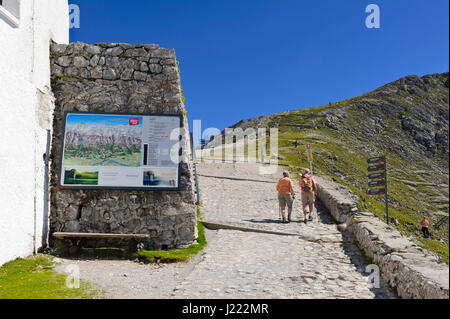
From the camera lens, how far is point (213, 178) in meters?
20.1

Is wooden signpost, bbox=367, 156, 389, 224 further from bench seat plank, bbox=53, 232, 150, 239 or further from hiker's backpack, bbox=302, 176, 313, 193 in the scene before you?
bench seat plank, bbox=53, 232, 150, 239

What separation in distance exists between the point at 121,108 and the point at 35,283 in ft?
15.8

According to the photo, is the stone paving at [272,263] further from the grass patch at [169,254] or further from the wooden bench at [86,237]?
the wooden bench at [86,237]

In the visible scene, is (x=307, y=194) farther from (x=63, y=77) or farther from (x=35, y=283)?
(x=35, y=283)

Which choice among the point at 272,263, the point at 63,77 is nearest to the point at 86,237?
the point at 63,77

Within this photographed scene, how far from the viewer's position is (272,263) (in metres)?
7.98

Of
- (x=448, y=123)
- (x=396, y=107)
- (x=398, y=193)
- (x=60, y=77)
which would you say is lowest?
(x=398, y=193)

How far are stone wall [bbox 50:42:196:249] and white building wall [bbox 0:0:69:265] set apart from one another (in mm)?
401

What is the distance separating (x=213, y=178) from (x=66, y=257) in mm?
11954

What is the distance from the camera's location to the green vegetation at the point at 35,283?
5918mm

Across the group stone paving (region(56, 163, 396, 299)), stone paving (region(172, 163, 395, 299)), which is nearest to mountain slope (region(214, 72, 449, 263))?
stone paving (region(172, 163, 395, 299))

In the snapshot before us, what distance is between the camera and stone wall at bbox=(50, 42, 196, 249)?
30.2 ft
